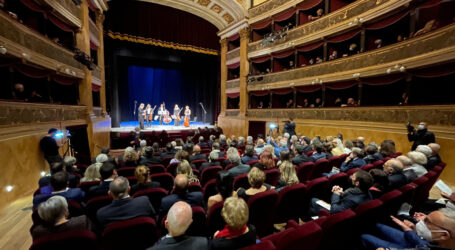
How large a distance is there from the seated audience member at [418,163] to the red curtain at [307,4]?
8.01m

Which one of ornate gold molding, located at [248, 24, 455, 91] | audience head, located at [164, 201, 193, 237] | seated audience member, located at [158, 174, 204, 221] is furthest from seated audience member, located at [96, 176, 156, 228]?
ornate gold molding, located at [248, 24, 455, 91]

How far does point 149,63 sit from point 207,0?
512 centimetres

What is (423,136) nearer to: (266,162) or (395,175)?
(395,175)

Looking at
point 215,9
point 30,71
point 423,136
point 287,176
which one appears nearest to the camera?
point 287,176

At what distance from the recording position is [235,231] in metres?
1.26

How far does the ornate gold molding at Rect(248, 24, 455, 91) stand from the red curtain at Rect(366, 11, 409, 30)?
2.83 ft

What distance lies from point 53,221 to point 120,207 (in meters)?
0.41

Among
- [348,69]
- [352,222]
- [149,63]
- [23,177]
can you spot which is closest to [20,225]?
[23,177]

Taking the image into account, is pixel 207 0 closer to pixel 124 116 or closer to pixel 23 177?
pixel 124 116

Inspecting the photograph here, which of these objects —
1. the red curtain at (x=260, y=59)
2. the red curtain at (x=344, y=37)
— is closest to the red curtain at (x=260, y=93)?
the red curtain at (x=260, y=59)

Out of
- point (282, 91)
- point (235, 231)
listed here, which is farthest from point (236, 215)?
point (282, 91)

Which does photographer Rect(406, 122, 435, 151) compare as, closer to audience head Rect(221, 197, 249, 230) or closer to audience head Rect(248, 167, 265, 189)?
audience head Rect(248, 167, 265, 189)

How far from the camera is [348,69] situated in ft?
24.1

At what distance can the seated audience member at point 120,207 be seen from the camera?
1594 mm
